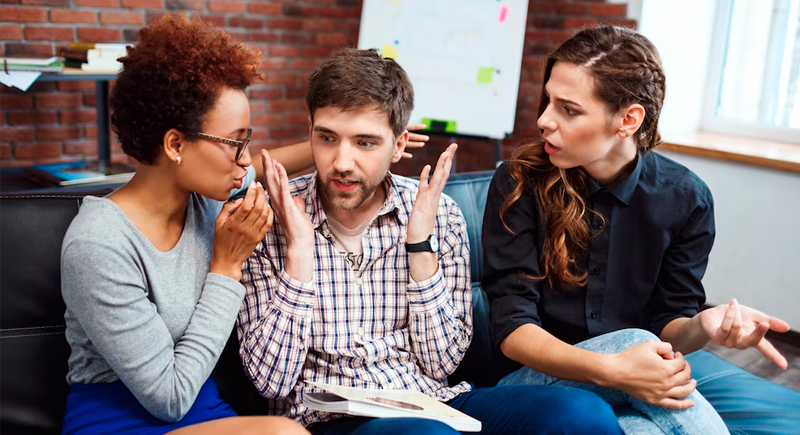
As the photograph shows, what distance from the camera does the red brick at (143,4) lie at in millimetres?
3585

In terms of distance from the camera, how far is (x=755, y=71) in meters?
3.65

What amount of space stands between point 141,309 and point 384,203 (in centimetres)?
59

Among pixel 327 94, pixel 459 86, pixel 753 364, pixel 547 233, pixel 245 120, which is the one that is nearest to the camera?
pixel 245 120

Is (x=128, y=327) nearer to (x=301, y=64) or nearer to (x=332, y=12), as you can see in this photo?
(x=301, y=64)

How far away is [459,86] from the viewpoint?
140 inches

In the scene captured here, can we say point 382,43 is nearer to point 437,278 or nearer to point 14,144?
point 14,144

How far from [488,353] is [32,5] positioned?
2673 millimetres

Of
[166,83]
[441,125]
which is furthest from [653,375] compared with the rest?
[441,125]

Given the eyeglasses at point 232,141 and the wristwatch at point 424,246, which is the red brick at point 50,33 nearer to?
the eyeglasses at point 232,141

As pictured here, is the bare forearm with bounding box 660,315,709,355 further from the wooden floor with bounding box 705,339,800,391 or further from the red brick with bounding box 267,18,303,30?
the red brick with bounding box 267,18,303,30

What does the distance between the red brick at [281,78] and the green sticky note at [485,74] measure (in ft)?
4.41

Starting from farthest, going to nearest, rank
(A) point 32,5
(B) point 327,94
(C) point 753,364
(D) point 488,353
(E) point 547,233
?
(A) point 32,5 < (C) point 753,364 < (D) point 488,353 < (E) point 547,233 < (B) point 327,94

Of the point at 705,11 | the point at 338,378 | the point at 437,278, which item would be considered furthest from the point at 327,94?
the point at 705,11

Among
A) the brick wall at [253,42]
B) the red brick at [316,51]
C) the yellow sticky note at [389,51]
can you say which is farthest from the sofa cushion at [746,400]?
the red brick at [316,51]
